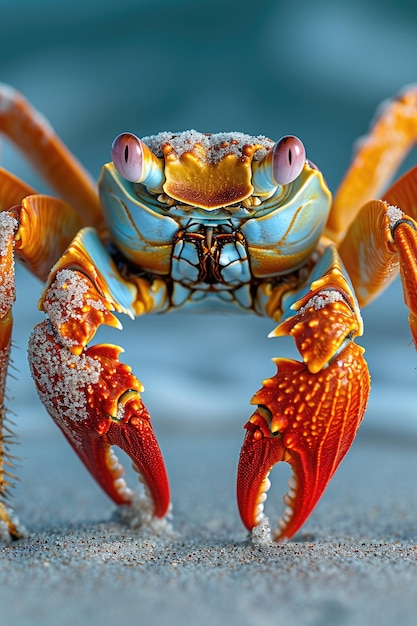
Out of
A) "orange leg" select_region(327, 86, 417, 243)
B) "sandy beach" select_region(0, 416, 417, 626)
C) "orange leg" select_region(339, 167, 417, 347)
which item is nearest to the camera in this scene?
"sandy beach" select_region(0, 416, 417, 626)

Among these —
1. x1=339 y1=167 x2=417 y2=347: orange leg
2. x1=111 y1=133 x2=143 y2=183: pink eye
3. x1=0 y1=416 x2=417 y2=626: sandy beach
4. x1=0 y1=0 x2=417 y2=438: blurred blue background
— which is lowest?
x1=0 y1=416 x2=417 y2=626: sandy beach

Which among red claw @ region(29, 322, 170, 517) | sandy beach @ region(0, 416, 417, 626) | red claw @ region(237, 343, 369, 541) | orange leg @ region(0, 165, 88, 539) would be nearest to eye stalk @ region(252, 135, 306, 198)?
red claw @ region(237, 343, 369, 541)

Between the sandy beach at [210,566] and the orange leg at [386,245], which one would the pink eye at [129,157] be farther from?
the sandy beach at [210,566]

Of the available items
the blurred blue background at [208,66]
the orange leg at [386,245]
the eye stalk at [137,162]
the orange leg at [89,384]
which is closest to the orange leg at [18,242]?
the orange leg at [89,384]

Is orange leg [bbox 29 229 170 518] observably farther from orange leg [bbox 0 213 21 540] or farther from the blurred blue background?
the blurred blue background

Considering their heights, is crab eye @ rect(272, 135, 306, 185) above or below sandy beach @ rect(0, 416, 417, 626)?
above

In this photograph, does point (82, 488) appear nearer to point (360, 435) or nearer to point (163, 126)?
point (360, 435)
